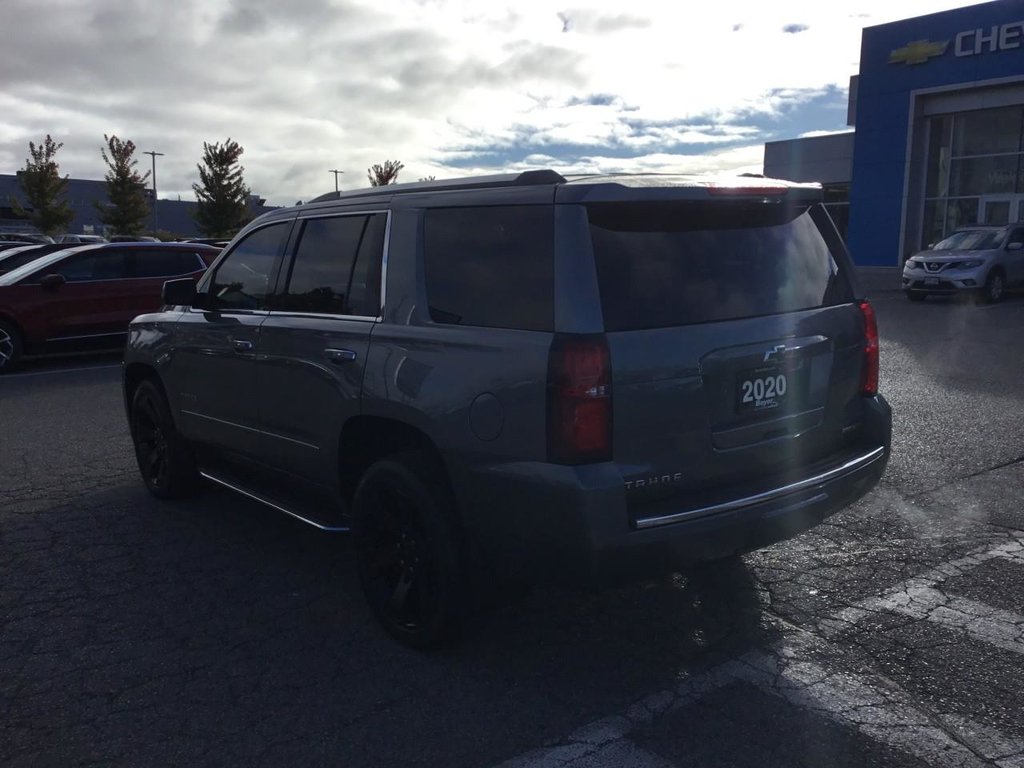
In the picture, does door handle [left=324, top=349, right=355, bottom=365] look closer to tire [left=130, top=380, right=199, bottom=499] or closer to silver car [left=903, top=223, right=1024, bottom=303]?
tire [left=130, top=380, right=199, bottom=499]

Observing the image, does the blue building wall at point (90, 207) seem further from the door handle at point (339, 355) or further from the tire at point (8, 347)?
the door handle at point (339, 355)

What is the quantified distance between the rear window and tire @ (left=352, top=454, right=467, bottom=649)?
3.46 ft

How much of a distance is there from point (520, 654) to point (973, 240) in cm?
2104

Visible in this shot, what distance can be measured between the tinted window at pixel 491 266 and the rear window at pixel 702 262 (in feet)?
0.69

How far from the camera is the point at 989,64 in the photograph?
29.8m

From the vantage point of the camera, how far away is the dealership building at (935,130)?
98.5 ft

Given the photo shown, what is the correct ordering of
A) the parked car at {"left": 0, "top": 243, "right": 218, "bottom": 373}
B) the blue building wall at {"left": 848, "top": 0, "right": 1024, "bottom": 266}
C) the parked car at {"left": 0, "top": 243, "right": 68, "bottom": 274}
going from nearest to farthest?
the parked car at {"left": 0, "top": 243, "right": 218, "bottom": 373} < the parked car at {"left": 0, "top": 243, "right": 68, "bottom": 274} < the blue building wall at {"left": 848, "top": 0, "right": 1024, "bottom": 266}

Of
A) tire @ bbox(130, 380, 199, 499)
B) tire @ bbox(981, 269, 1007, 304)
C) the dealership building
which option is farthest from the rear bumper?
the dealership building

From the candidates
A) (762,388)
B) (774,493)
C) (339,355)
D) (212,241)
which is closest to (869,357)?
(762,388)

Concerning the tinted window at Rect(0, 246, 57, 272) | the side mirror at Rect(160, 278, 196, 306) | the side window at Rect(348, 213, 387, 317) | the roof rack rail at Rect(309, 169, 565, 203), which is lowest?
the tinted window at Rect(0, 246, 57, 272)

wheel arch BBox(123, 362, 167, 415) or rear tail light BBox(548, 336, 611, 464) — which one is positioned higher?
rear tail light BBox(548, 336, 611, 464)

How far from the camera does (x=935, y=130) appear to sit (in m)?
32.8

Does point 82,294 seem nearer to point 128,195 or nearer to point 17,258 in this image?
point 17,258

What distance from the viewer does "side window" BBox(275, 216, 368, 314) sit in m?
4.60
